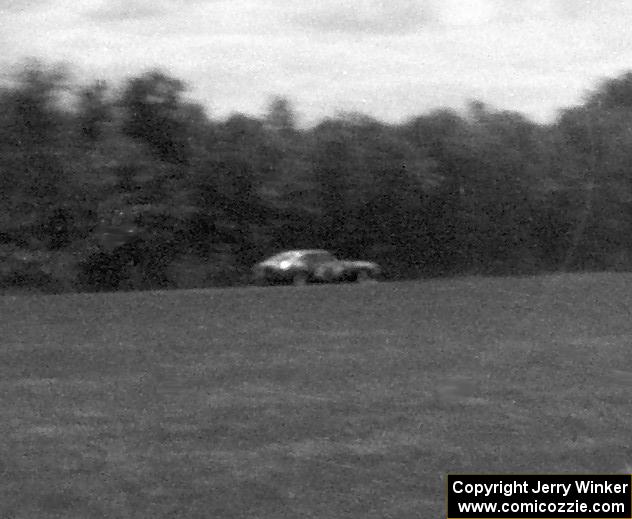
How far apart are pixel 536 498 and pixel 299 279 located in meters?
21.5

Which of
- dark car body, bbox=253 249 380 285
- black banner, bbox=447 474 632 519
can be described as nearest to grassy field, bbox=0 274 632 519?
black banner, bbox=447 474 632 519

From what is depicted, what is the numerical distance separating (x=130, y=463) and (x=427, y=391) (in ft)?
12.1

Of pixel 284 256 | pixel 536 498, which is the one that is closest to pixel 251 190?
pixel 284 256

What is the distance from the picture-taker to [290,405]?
9250 millimetres

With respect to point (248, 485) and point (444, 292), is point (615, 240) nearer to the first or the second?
point (444, 292)

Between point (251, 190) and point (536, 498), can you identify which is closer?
point (536, 498)

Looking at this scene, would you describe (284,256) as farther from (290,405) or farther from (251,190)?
(290,405)

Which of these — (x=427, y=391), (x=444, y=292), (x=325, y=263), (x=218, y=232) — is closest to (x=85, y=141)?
(x=218, y=232)

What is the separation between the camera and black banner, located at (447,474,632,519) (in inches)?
240

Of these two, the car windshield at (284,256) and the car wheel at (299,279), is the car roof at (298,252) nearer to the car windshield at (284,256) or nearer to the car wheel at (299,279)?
the car windshield at (284,256)

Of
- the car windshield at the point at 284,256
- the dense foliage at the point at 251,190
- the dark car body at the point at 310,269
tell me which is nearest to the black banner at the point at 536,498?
the dense foliage at the point at 251,190

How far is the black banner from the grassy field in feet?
0.79

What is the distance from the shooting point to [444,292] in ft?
66.9

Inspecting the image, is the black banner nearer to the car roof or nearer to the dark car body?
the dark car body
